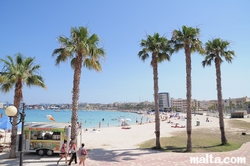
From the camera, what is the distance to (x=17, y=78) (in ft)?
41.1

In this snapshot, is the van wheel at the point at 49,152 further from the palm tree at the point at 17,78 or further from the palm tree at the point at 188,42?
the palm tree at the point at 188,42

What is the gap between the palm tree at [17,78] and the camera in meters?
12.3

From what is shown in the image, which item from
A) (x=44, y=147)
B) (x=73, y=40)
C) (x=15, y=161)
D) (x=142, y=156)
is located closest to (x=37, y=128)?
(x=44, y=147)

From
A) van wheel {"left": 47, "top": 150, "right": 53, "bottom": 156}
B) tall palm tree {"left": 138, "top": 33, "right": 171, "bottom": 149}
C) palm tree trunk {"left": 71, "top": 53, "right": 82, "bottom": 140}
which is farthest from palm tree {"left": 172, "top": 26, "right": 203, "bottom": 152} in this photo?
van wheel {"left": 47, "top": 150, "right": 53, "bottom": 156}

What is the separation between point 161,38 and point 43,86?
1033cm

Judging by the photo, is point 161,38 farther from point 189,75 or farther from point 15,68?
point 15,68

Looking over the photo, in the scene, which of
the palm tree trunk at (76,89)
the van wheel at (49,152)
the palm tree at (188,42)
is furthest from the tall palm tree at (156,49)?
the van wheel at (49,152)

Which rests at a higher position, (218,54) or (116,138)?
(218,54)

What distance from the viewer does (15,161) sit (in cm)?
1169

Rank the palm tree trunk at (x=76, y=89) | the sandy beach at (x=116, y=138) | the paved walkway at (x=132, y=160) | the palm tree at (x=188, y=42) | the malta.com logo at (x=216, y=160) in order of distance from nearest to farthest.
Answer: the paved walkway at (x=132, y=160) < the malta.com logo at (x=216, y=160) < the palm tree trunk at (x=76, y=89) < the palm tree at (x=188, y=42) < the sandy beach at (x=116, y=138)

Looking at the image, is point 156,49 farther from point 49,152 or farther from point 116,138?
point 116,138

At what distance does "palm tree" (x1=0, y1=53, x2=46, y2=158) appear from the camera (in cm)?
1231

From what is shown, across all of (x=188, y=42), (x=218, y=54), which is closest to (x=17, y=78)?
(x=188, y=42)

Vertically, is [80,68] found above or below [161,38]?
below
